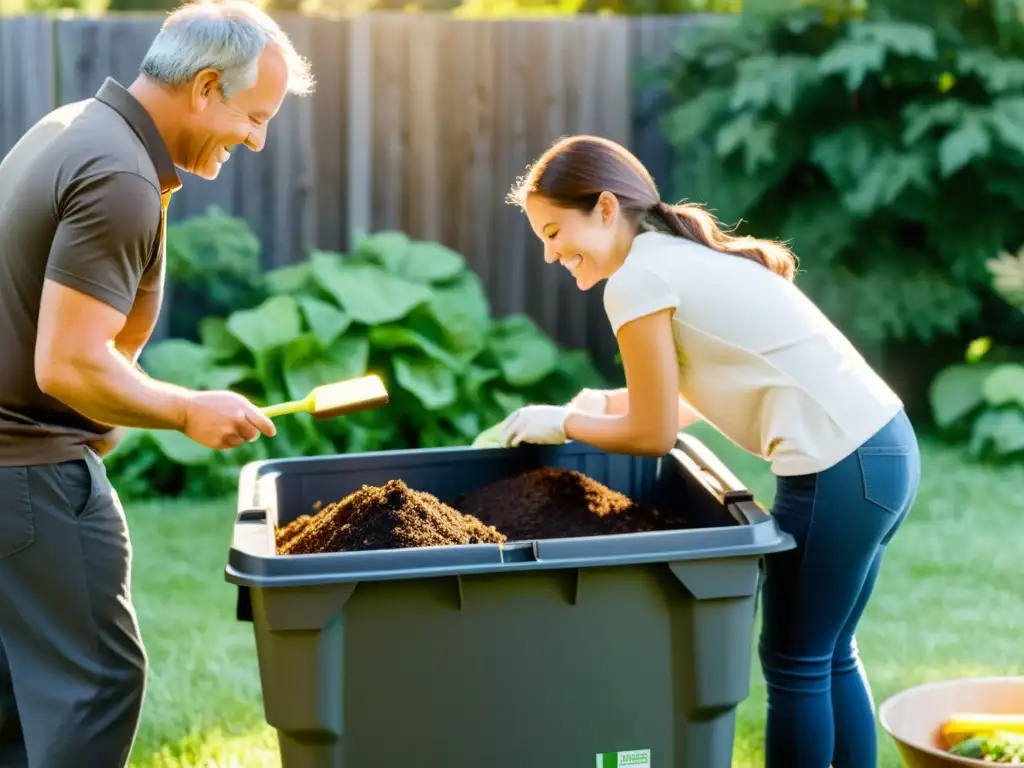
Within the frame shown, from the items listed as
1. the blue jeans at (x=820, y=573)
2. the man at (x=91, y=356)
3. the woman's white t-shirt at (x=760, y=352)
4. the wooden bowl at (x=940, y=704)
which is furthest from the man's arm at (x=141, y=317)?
the wooden bowl at (x=940, y=704)

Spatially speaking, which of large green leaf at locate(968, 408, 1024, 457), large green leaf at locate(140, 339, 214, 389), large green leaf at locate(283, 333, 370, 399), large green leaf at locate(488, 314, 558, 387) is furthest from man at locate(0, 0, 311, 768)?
large green leaf at locate(968, 408, 1024, 457)

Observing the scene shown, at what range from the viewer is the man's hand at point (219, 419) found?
2.42m

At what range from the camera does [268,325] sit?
256 inches

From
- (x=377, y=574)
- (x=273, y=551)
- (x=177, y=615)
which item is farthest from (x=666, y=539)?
(x=177, y=615)

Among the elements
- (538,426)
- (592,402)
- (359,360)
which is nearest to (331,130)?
(359,360)

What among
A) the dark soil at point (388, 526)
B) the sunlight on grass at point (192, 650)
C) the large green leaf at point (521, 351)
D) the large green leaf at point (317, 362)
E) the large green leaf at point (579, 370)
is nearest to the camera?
the dark soil at point (388, 526)

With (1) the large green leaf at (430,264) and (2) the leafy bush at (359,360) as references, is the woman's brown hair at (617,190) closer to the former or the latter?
(2) the leafy bush at (359,360)

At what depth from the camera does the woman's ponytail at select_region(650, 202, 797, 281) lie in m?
2.75

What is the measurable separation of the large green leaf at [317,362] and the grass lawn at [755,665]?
67cm

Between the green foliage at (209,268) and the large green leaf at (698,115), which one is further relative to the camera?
the large green leaf at (698,115)

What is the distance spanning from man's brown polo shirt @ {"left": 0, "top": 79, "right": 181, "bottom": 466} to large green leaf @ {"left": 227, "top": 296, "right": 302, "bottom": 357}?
3845mm

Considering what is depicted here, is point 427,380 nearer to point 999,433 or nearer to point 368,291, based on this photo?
point 368,291

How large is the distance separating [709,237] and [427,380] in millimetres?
3926

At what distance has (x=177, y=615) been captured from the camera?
459 cm
